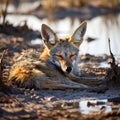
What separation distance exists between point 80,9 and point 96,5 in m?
0.85

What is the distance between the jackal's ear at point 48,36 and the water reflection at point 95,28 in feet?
10.7

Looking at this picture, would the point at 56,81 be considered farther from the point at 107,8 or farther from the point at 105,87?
the point at 107,8

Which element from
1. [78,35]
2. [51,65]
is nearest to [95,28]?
[78,35]

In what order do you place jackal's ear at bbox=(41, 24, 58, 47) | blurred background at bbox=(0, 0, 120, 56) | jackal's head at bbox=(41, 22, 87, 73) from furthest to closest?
blurred background at bbox=(0, 0, 120, 56) < jackal's ear at bbox=(41, 24, 58, 47) < jackal's head at bbox=(41, 22, 87, 73)

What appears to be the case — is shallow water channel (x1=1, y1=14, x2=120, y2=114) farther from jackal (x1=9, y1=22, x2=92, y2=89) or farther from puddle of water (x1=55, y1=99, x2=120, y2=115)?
jackal (x1=9, y1=22, x2=92, y2=89)

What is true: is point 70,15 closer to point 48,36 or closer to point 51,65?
point 48,36

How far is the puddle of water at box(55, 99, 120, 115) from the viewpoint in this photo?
727cm

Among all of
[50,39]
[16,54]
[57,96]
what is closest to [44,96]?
[57,96]

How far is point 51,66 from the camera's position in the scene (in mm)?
8875

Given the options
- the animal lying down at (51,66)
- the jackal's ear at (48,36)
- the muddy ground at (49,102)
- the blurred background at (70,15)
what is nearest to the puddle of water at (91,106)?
the muddy ground at (49,102)

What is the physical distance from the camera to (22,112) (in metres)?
7.16

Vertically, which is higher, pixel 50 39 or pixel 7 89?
pixel 50 39

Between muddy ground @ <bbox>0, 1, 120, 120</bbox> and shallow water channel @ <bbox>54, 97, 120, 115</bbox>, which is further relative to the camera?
shallow water channel @ <bbox>54, 97, 120, 115</bbox>

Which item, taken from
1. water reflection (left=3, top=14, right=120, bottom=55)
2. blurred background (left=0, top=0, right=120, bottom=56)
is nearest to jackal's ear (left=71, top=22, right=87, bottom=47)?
water reflection (left=3, top=14, right=120, bottom=55)
